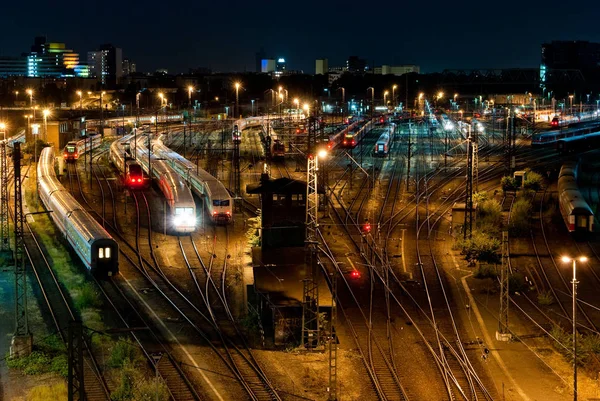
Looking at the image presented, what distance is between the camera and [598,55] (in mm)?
158125

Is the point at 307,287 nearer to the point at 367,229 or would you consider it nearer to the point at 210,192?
the point at 367,229

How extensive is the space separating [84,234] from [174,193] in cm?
655

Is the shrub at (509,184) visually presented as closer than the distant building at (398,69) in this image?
Yes

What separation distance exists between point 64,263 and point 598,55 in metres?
149

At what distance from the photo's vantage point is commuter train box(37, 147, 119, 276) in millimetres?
24203

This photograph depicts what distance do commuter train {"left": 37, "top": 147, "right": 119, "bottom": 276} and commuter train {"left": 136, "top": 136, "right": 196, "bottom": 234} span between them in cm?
331

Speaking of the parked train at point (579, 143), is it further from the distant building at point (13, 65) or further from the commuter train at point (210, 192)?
the distant building at point (13, 65)

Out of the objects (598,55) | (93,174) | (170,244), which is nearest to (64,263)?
(170,244)

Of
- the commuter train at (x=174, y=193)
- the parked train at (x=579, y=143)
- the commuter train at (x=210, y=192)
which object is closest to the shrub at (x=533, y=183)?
the parked train at (x=579, y=143)

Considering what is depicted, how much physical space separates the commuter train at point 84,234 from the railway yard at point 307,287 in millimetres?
70

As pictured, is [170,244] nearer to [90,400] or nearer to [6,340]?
[6,340]

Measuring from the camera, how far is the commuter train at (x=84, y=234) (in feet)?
79.4

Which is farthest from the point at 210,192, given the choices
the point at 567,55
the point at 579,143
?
the point at 567,55

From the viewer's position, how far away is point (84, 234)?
25.3 m
